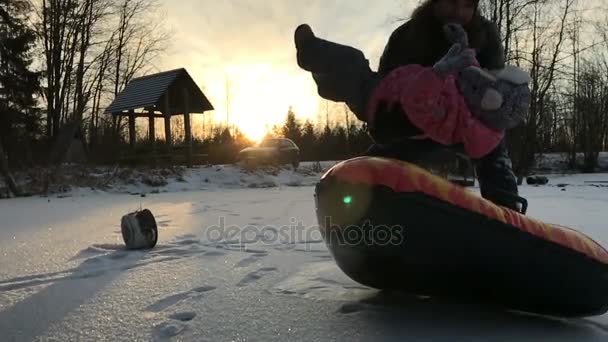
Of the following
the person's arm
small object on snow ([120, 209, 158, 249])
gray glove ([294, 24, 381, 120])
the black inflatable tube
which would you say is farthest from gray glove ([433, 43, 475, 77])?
small object on snow ([120, 209, 158, 249])

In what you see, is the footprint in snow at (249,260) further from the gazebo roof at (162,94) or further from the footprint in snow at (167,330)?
the gazebo roof at (162,94)

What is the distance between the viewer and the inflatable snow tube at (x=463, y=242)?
1.13 meters

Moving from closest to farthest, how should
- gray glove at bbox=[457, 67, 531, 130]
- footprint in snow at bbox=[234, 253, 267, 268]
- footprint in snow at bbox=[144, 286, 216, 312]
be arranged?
gray glove at bbox=[457, 67, 531, 130], footprint in snow at bbox=[144, 286, 216, 312], footprint in snow at bbox=[234, 253, 267, 268]

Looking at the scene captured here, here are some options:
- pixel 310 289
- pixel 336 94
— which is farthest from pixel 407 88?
pixel 310 289

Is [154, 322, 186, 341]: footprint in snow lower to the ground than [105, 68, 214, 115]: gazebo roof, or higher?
lower

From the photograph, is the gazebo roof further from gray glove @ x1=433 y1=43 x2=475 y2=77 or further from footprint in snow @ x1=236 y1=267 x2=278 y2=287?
gray glove @ x1=433 y1=43 x2=475 y2=77

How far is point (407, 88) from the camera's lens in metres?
1.36

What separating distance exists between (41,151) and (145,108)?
23.4 ft

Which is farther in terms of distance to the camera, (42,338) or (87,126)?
(87,126)

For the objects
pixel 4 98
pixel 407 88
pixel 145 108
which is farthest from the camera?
pixel 4 98

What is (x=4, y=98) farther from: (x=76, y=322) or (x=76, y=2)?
(x=76, y=322)

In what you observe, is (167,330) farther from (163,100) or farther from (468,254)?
(163,100)
